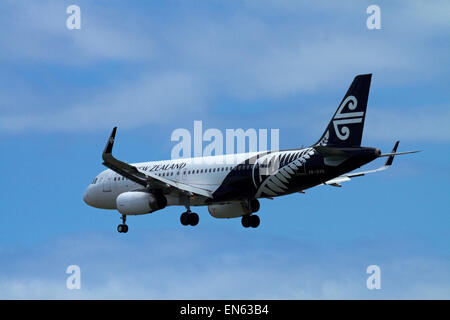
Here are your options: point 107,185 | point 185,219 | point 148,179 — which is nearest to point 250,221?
point 185,219

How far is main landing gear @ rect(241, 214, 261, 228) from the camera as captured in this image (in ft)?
217

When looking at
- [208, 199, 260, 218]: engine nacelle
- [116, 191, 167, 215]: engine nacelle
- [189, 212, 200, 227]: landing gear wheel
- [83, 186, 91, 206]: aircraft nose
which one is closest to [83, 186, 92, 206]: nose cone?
[83, 186, 91, 206]: aircraft nose

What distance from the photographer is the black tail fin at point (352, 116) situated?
5644cm

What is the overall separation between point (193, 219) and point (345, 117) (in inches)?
519

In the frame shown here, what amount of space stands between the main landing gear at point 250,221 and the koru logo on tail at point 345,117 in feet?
37.0

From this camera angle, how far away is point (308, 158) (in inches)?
2292

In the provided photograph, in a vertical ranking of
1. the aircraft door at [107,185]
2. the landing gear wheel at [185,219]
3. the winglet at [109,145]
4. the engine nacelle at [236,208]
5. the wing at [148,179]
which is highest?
the aircraft door at [107,185]

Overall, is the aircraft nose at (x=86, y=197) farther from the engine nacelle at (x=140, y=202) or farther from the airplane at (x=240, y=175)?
the engine nacelle at (x=140, y=202)

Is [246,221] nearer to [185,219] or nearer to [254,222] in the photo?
[254,222]

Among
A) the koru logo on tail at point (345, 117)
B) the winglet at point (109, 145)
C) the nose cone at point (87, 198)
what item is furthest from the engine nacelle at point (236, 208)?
the winglet at point (109, 145)

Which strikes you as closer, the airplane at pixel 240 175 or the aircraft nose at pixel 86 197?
the airplane at pixel 240 175

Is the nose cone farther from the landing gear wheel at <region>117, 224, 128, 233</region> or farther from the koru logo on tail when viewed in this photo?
the koru logo on tail

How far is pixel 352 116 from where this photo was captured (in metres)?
56.8

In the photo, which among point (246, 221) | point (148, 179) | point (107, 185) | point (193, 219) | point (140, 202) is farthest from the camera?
point (107, 185)
